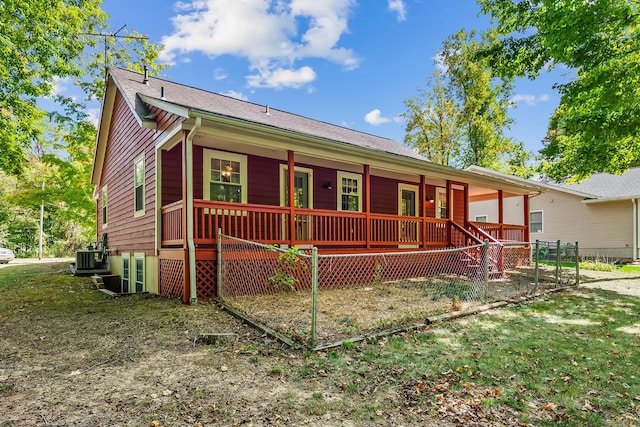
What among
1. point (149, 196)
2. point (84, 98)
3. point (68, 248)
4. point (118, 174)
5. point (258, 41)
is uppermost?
point (258, 41)

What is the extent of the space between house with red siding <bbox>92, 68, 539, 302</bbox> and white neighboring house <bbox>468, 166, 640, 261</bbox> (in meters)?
7.35

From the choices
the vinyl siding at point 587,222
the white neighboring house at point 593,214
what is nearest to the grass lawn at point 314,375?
the white neighboring house at point 593,214

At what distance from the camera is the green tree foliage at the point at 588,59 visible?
328 inches

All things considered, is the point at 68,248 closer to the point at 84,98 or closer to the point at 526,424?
the point at 84,98

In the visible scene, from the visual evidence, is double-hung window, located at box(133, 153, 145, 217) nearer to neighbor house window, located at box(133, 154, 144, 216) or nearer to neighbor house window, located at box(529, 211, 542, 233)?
neighbor house window, located at box(133, 154, 144, 216)

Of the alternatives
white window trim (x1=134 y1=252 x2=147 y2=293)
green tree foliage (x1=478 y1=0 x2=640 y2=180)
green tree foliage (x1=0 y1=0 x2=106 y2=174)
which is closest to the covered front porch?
white window trim (x1=134 y1=252 x2=147 y2=293)

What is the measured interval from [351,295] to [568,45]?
7859mm

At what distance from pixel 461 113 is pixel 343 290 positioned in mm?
22964

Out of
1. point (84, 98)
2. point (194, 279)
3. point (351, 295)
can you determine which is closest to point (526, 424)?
point (351, 295)

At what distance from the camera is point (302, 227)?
8578mm

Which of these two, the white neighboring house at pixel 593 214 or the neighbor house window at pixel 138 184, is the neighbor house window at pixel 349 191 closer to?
the neighbor house window at pixel 138 184

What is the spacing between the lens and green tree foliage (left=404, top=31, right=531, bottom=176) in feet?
85.8

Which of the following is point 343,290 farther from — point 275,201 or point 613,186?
point 613,186

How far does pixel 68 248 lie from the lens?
3091 centimetres
